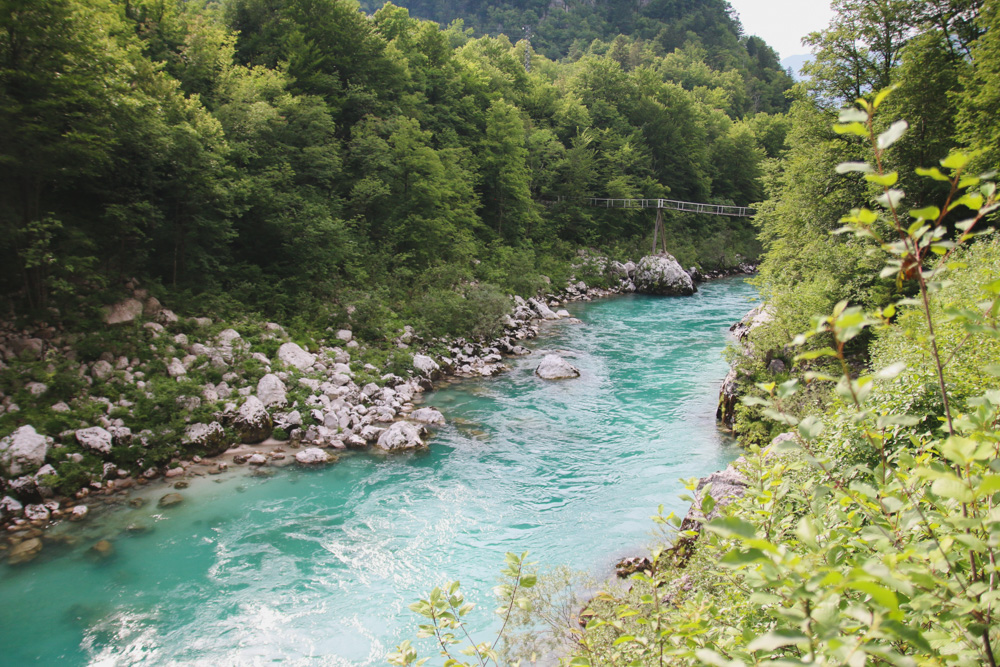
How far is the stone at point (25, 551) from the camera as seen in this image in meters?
7.05

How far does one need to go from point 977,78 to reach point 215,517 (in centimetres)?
1647

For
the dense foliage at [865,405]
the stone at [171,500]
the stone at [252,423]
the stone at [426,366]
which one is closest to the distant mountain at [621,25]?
the dense foliage at [865,405]

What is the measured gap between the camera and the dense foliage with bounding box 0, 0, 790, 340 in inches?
387

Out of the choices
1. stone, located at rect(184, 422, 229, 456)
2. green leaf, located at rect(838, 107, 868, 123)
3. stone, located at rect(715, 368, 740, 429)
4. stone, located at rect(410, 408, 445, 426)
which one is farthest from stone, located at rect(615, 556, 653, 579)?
stone, located at rect(184, 422, 229, 456)

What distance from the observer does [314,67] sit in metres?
21.3

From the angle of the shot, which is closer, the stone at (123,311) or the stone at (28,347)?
the stone at (28,347)

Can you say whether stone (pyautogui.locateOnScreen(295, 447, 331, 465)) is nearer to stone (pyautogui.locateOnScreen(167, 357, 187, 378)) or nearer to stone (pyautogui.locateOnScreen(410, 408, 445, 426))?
stone (pyautogui.locateOnScreen(410, 408, 445, 426))

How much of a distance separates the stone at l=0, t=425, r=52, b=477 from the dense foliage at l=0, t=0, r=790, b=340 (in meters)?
2.88

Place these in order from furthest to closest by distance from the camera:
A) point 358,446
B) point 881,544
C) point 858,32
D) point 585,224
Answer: point 585,224
point 858,32
point 358,446
point 881,544

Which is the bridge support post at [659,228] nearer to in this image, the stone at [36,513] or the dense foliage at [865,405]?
the dense foliage at [865,405]

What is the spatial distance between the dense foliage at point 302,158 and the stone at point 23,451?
2.88m

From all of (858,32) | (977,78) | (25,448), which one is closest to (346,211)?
(25,448)

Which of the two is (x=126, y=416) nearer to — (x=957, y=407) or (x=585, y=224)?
(x=957, y=407)

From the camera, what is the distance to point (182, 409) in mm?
10148
